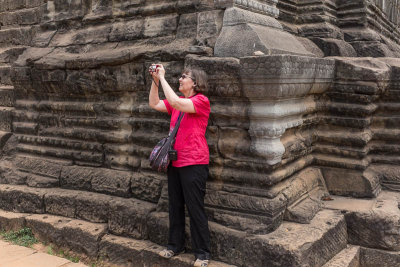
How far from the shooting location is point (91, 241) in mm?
4246

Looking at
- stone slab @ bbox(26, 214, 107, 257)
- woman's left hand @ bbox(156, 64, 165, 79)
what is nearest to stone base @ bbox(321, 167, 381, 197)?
woman's left hand @ bbox(156, 64, 165, 79)

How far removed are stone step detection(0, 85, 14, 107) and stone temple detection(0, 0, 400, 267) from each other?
0.06 feet

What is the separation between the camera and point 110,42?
15.9 ft

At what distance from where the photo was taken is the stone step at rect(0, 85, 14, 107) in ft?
19.1

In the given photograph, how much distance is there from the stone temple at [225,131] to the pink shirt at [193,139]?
0.29 m

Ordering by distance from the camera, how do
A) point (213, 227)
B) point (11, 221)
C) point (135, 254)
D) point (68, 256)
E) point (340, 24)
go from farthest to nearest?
1. point (340, 24)
2. point (11, 221)
3. point (68, 256)
4. point (135, 254)
5. point (213, 227)

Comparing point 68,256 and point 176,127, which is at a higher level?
point 176,127

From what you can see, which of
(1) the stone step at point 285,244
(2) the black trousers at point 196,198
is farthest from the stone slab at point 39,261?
(2) the black trousers at point 196,198

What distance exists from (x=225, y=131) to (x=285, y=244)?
1127 millimetres

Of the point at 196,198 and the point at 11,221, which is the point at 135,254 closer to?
the point at 196,198

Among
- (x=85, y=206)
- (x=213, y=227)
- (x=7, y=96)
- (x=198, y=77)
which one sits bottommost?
(x=85, y=206)

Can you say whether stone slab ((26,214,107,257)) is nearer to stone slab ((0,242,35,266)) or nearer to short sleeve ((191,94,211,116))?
stone slab ((0,242,35,266))

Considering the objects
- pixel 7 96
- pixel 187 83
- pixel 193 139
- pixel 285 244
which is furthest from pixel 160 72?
pixel 7 96

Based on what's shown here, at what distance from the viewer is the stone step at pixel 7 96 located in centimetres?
581
